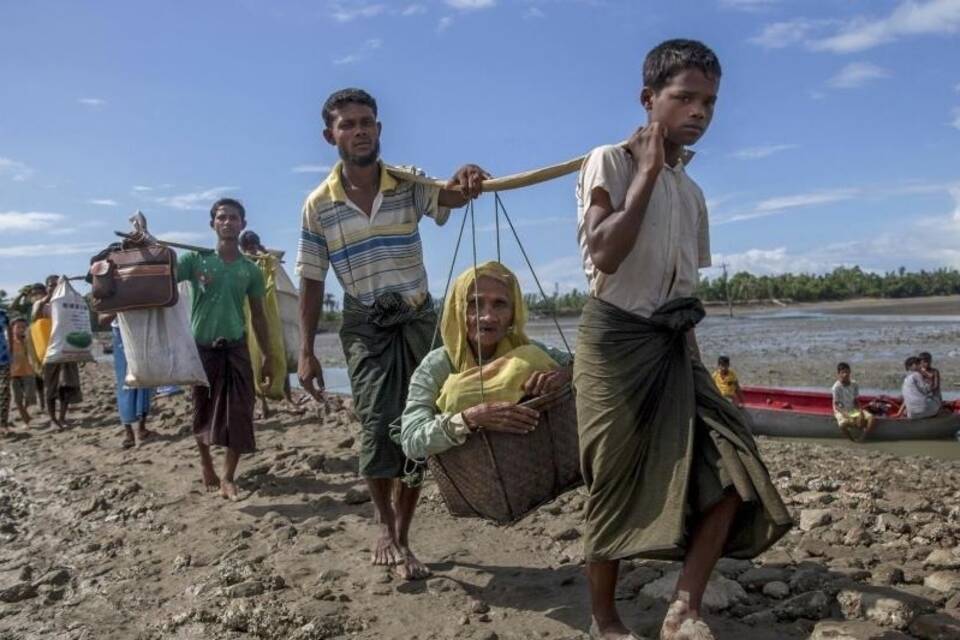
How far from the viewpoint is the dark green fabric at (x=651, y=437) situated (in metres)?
2.66

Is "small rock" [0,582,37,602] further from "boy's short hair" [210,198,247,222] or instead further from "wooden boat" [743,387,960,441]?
"wooden boat" [743,387,960,441]

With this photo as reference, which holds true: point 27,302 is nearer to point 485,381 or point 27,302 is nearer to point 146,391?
point 146,391

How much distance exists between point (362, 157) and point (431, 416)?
1315mm

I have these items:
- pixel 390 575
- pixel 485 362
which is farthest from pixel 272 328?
pixel 485 362

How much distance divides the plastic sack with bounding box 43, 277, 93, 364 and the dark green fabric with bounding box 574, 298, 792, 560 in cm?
894

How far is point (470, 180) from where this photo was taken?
3666 mm

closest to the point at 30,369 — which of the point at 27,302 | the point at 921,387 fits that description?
the point at 27,302

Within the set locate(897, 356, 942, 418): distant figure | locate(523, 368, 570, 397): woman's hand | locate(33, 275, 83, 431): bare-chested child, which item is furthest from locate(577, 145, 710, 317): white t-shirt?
locate(33, 275, 83, 431): bare-chested child

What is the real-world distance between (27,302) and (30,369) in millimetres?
1000

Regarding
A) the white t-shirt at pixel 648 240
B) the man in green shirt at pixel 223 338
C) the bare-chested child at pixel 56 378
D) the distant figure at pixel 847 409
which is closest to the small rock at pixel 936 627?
the white t-shirt at pixel 648 240

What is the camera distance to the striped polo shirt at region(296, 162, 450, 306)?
401 cm

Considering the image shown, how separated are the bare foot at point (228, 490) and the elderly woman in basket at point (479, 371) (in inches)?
118

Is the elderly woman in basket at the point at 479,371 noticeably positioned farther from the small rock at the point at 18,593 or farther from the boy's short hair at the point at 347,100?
the small rock at the point at 18,593

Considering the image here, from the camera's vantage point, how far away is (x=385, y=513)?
4160 mm
